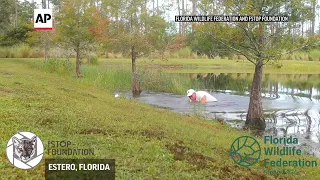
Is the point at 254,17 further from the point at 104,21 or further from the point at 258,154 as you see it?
the point at 104,21

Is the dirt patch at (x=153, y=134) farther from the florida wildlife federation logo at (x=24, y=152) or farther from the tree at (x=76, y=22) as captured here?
the tree at (x=76, y=22)

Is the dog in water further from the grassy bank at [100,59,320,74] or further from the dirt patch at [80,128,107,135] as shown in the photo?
the grassy bank at [100,59,320,74]

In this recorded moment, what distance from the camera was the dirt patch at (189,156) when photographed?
Result: 18.4 feet

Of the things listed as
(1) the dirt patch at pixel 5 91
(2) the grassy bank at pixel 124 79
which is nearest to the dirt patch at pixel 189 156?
(1) the dirt patch at pixel 5 91

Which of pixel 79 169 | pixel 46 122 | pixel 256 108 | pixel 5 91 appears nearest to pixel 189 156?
pixel 79 169

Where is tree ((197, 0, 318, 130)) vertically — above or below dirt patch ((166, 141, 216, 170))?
above

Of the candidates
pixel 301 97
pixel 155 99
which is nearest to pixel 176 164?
pixel 155 99

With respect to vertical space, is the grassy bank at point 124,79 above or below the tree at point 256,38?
below

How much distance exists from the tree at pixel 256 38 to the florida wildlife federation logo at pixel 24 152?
312 inches

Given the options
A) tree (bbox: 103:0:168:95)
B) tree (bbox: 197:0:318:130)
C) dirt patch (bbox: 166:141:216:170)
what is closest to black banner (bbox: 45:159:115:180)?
dirt patch (bbox: 166:141:216:170)

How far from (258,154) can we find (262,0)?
6.03m

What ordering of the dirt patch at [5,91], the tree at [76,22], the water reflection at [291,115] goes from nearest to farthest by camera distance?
the dirt patch at [5,91], the water reflection at [291,115], the tree at [76,22]

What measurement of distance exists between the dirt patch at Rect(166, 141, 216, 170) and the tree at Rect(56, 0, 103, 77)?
53.3ft

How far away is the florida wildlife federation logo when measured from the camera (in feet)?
15.1
